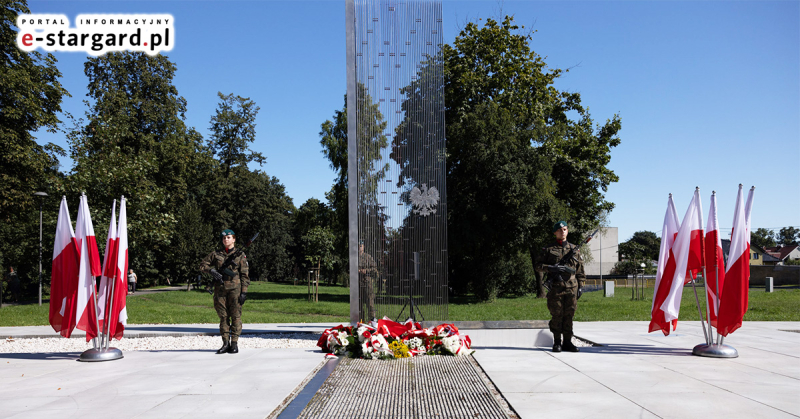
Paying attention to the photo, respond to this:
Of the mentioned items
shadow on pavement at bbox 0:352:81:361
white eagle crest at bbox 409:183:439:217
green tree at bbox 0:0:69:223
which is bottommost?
shadow on pavement at bbox 0:352:81:361

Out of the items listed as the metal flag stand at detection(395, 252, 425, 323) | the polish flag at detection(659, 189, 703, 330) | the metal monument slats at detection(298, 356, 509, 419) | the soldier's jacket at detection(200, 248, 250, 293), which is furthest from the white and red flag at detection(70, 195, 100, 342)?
the polish flag at detection(659, 189, 703, 330)

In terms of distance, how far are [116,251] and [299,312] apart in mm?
11921

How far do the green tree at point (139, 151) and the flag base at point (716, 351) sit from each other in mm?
23230

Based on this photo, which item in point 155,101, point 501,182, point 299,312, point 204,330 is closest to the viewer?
point 204,330

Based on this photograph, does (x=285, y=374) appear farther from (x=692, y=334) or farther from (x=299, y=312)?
(x=299, y=312)

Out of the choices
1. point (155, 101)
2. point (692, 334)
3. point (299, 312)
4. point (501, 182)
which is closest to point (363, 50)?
point (692, 334)

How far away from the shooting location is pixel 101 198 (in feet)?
84.2

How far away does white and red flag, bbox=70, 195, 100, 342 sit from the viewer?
28.0 feet

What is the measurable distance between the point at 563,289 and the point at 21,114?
23.0 meters

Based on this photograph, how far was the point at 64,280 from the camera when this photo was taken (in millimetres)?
8711

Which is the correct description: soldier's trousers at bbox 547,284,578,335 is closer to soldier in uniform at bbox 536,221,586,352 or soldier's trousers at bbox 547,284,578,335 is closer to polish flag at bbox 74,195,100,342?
soldier in uniform at bbox 536,221,586,352

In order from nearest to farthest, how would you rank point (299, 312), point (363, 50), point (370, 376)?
point (370, 376)
point (363, 50)
point (299, 312)

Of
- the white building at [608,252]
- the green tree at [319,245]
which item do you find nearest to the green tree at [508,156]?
the green tree at [319,245]

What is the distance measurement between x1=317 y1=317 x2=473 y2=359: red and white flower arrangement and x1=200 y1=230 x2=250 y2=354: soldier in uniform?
61.5 inches
